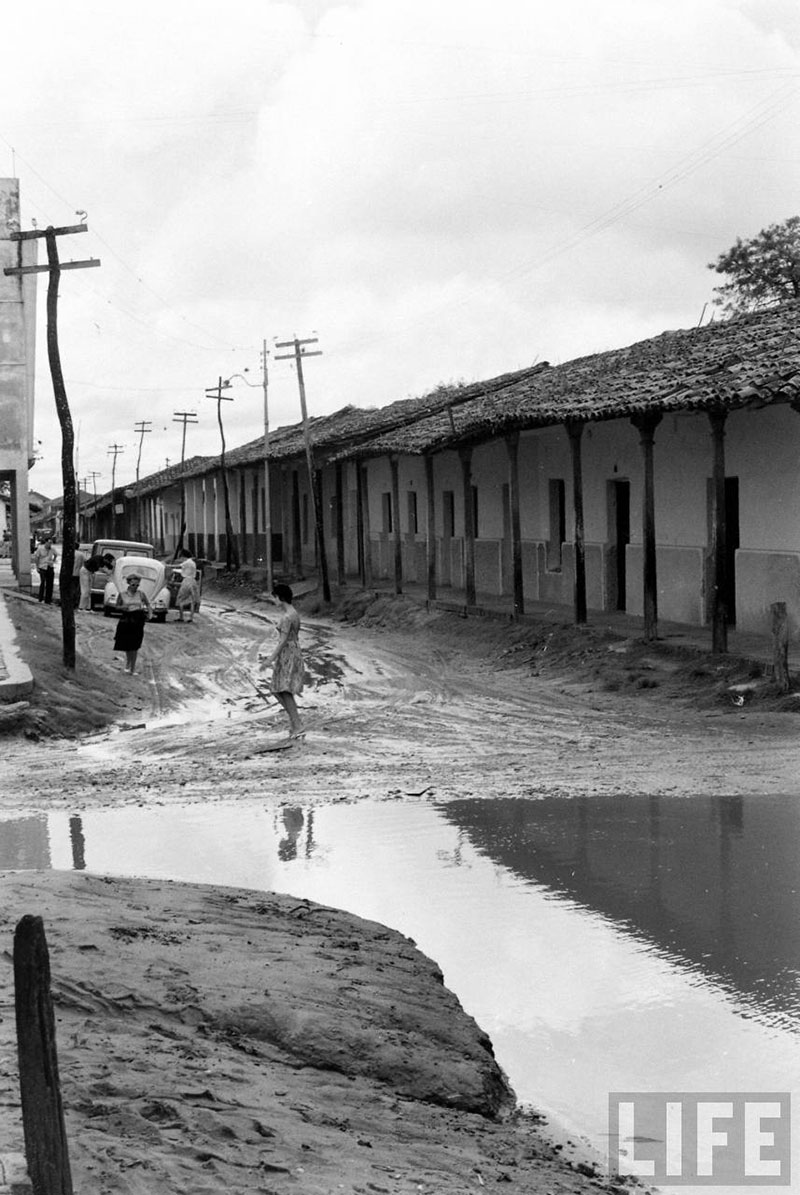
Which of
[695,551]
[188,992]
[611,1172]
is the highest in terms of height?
[695,551]

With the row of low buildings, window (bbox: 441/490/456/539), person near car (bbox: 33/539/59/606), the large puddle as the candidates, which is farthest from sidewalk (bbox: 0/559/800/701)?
the large puddle

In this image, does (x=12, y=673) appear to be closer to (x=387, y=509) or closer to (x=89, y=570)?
(x=89, y=570)

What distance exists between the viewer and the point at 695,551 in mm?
21438

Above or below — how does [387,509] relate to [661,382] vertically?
below

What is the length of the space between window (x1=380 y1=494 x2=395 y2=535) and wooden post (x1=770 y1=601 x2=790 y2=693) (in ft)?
84.4

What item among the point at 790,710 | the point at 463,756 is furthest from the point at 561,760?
the point at 790,710

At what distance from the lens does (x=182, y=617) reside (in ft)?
105

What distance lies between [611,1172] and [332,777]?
7727 millimetres

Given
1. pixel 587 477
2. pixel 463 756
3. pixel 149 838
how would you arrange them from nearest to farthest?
pixel 149 838 < pixel 463 756 < pixel 587 477

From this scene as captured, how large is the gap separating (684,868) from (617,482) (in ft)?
56.0

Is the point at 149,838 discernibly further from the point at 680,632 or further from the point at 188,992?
the point at 680,632

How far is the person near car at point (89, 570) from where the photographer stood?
33.2 metres

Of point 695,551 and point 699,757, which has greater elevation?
point 695,551

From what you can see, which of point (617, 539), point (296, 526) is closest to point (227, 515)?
point (296, 526)
